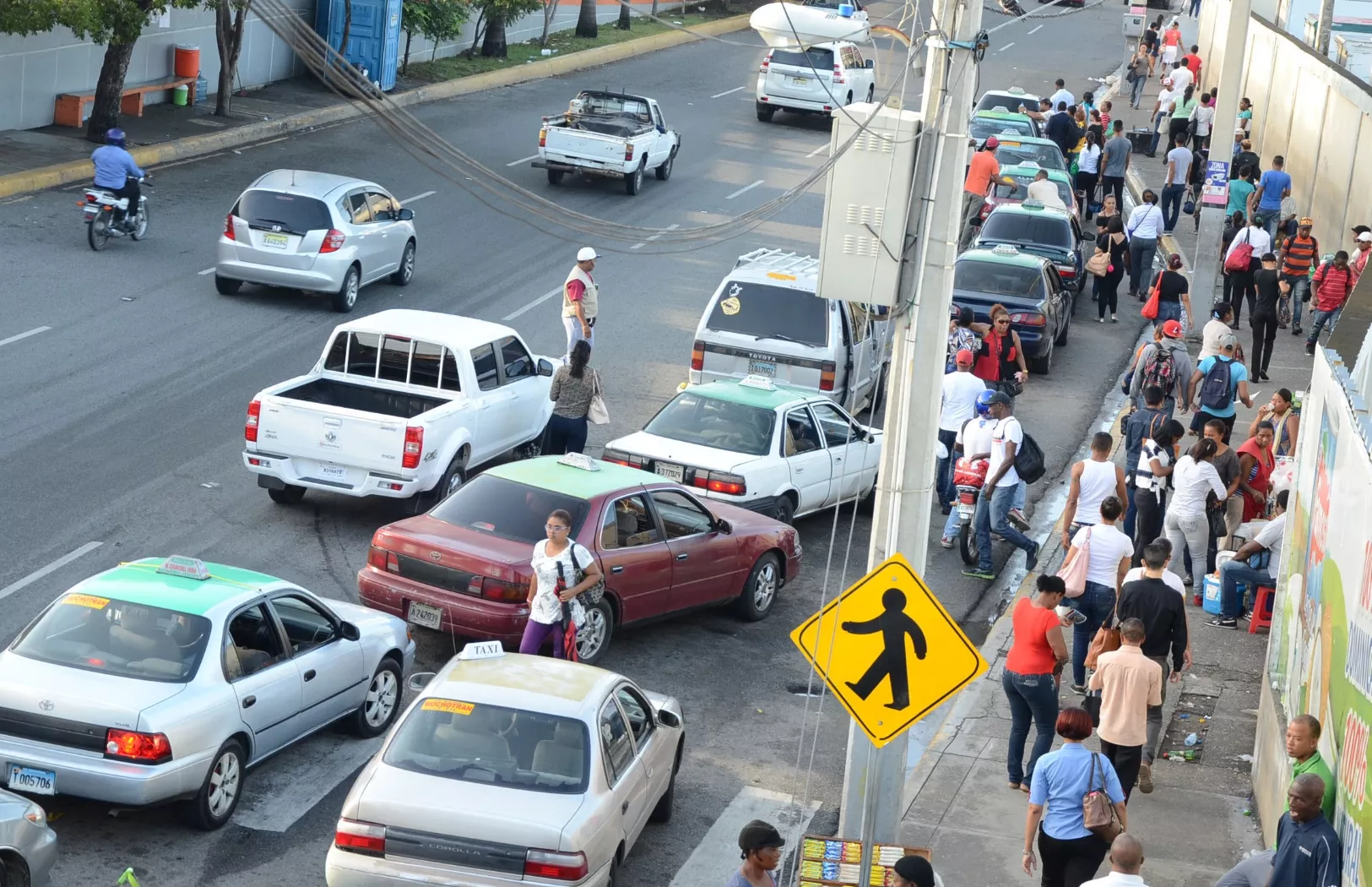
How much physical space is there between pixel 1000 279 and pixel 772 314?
526cm

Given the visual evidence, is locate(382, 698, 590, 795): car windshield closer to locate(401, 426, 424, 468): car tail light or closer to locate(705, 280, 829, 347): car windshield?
locate(401, 426, 424, 468): car tail light

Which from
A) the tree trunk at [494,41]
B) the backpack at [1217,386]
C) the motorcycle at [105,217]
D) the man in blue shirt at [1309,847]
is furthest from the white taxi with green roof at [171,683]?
the tree trunk at [494,41]

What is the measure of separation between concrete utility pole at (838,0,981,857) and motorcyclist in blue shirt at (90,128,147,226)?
52.5 feet

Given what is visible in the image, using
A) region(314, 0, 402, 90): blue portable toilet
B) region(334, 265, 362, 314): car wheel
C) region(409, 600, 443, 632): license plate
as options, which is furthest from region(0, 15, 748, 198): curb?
region(409, 600, 443, 632): license plate

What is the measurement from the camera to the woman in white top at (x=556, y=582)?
39.4ft

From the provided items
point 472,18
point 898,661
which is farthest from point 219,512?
point 472,18

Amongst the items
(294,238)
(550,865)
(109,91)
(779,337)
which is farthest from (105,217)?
(550,865)

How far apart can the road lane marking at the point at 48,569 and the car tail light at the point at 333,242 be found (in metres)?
8.24

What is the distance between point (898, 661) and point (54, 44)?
82.3 ft

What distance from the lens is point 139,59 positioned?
3269 centimetres

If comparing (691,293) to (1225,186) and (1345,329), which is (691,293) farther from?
(1345,329)

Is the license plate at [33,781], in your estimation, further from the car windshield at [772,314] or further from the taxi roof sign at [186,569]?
the car windshield at [772,314]

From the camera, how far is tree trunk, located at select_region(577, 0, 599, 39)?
1951 inches

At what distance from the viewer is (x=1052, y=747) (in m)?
12.5
